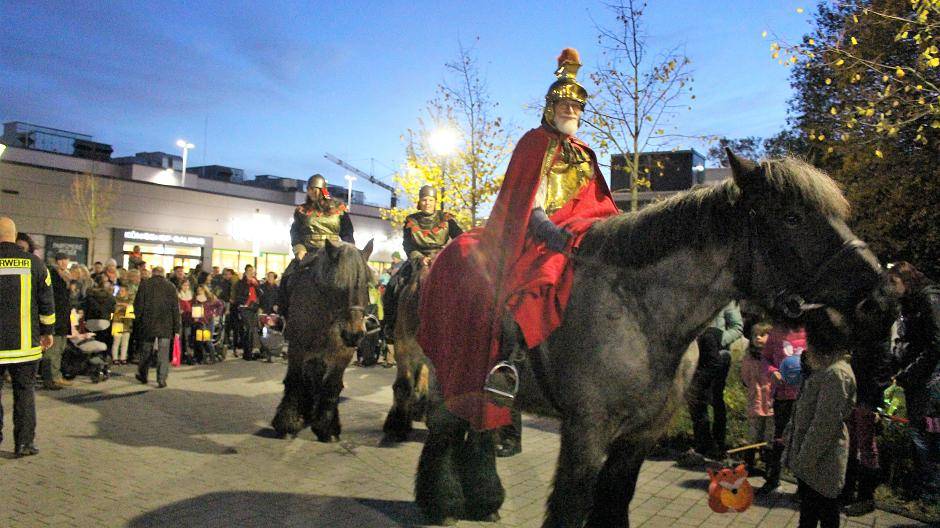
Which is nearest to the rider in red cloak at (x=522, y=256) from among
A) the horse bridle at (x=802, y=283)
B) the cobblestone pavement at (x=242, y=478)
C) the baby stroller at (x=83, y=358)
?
the horse bridle at (x=802, y=283)

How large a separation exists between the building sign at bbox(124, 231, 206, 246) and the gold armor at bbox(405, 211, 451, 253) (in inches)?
1129

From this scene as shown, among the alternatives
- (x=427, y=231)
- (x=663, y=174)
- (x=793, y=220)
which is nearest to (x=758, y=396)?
(x=427, y=231)

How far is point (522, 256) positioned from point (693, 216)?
0.97m

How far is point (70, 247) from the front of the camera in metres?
29.9

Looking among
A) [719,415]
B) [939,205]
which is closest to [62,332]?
[719,415]

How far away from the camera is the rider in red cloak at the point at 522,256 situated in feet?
11.3

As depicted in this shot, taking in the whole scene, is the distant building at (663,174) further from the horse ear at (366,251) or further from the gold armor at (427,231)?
the horse ear at (366,251)

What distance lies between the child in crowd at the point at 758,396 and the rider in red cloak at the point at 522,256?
4.01m

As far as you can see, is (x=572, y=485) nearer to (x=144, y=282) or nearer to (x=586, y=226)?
(x=586, y=226)

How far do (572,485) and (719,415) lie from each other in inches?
201

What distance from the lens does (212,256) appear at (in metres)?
36.0

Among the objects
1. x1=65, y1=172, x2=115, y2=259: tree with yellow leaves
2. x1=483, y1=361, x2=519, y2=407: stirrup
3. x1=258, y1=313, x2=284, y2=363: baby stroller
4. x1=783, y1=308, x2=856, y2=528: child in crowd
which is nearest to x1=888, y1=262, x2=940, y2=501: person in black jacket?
x1=783, y1=308, x2=856, y2=528: child in crowd

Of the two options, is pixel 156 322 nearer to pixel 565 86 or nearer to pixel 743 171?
pixel 565 86

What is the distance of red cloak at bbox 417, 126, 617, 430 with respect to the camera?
3.41 m
